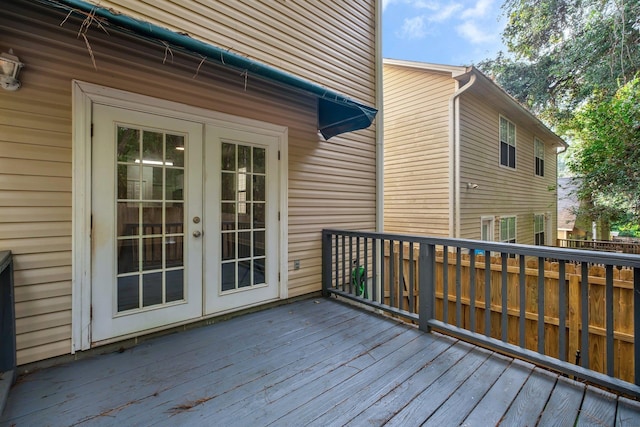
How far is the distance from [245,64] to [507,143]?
896 cm

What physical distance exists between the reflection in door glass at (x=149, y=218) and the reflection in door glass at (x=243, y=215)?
42 cm

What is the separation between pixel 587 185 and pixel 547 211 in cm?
432

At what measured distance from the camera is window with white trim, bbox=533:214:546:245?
34.8 feet

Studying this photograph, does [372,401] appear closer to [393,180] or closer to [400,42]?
[393,180]

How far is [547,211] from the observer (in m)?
11.7

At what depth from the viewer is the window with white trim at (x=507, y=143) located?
8250 mm

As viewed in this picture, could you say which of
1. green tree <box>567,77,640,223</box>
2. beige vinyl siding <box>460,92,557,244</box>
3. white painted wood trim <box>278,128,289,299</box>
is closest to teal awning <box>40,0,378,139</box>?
white painted wood trim <box>278,128,289,299</box>

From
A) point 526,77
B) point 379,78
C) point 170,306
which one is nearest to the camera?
point 170,306

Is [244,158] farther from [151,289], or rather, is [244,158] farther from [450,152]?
[450,152]

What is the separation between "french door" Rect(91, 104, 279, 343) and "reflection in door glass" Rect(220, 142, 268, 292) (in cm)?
1

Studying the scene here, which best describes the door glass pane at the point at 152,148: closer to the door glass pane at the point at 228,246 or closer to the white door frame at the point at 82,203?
the white door frame at the point at 82,203

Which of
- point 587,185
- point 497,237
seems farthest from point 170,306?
point 587,185

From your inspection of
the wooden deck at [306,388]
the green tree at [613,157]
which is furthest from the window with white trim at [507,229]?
the wooden deck at [306,388]

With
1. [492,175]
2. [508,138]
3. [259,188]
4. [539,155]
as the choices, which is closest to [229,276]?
[259,188]
